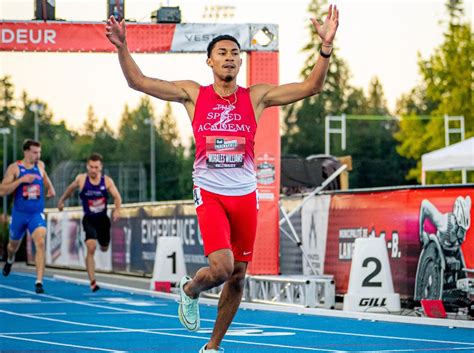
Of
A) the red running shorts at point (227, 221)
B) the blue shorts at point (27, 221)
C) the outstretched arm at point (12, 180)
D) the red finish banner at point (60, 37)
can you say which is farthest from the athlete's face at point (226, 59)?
the blue shorts at point (27, 221)

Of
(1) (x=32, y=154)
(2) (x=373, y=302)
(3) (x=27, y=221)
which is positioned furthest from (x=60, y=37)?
(2) (x=373, y=302)

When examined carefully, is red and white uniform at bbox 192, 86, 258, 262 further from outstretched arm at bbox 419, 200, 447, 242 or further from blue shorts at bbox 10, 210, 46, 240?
blue shorts at bbox 10, 210, 46, 240

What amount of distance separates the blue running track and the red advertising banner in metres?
1.49

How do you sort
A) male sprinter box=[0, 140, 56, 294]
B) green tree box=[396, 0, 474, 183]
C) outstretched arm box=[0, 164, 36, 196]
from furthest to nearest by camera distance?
green tree box=[396, 0, 474, 183], male sprinter box=[0, 140, 56, 294], outstretched arm box=[0, 164, 36, 196]

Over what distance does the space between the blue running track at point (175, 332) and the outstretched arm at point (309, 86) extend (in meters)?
2.48

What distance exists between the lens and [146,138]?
424ft

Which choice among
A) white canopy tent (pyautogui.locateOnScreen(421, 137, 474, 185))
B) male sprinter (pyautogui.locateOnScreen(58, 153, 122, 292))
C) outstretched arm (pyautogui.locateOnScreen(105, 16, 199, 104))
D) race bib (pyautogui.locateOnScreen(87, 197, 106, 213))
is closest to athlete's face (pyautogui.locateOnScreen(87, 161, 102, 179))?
male sprinter (pyautogui.locateOnScreen(58, 153, 122, 292))

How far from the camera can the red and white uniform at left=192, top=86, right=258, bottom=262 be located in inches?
348

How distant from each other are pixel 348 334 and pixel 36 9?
768cm

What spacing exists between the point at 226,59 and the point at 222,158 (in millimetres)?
717

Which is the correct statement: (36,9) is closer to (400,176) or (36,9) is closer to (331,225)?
(331,225)

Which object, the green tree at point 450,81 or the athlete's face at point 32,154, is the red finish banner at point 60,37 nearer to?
the athlete's face at point 32,154

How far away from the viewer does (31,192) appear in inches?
726

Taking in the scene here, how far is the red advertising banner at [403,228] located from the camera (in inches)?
575
